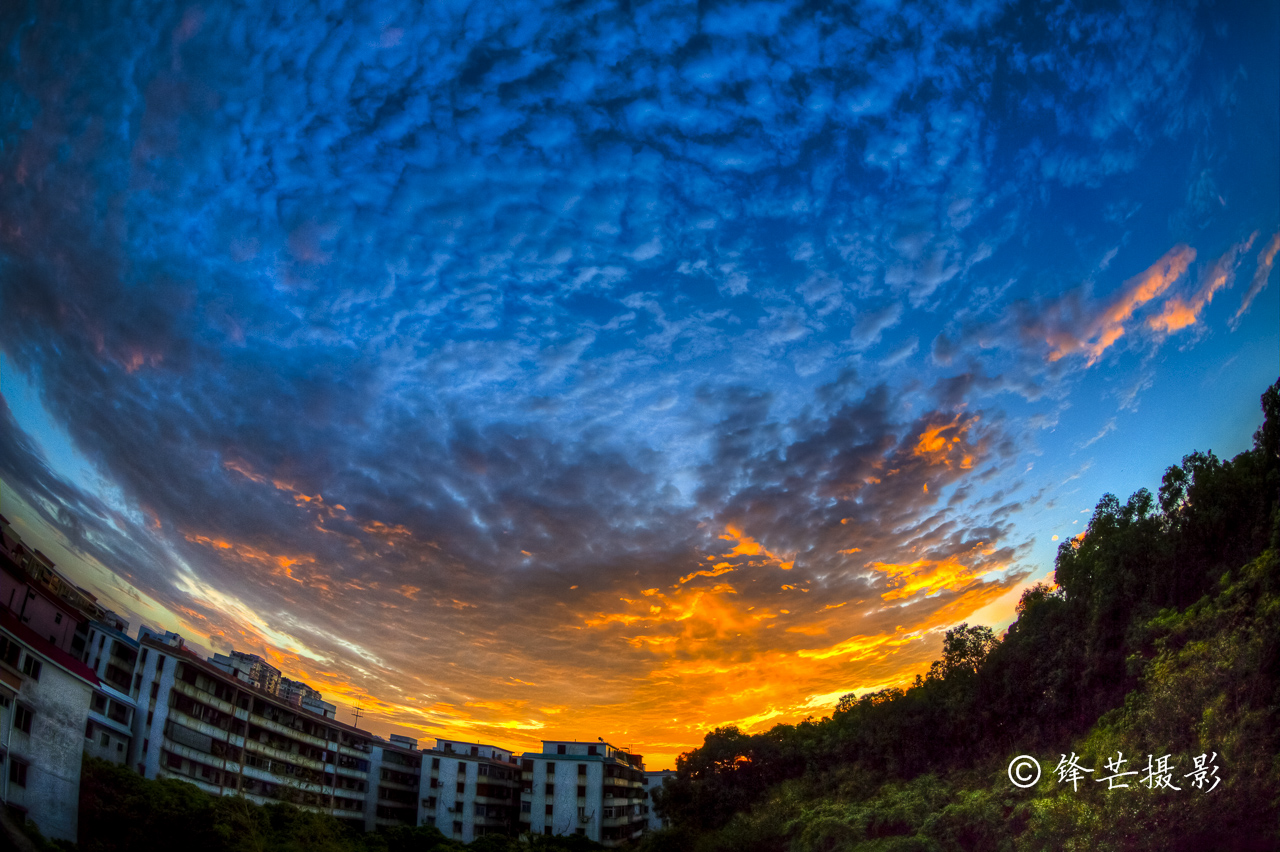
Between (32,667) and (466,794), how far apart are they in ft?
142

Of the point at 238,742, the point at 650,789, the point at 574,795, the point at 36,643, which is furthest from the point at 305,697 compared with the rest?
the point at 36,643

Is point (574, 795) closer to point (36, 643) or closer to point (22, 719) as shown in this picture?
point (22, 719)

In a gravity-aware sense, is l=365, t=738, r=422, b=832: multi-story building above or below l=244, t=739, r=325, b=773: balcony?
below

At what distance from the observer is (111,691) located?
27.3 m

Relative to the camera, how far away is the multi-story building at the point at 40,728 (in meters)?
13.8

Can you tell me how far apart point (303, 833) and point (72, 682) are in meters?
15.4

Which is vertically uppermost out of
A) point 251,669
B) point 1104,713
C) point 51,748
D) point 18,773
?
point 251,669

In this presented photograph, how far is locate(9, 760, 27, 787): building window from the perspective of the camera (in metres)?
13.8

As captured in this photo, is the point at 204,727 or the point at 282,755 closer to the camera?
the point at 204,727

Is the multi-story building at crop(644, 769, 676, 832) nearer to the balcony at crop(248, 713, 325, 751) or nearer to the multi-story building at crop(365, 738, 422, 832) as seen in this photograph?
the multi-story building at crop(365, 738, 422, 832)

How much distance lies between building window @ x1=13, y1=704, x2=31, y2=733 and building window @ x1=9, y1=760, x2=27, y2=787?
2.50 feet

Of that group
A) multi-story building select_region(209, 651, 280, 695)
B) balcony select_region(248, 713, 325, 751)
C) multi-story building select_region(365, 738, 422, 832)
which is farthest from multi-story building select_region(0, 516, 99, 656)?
multi-story building select_region(365, 738, 422, 832)

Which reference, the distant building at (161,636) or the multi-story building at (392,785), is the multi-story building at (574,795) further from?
the distant building at (161,636)

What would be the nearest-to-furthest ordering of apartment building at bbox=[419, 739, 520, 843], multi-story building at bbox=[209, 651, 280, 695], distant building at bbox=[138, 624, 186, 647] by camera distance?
distant building at bbox=[138, 624, 186, 647], multi-story building at bbox=[209, 651, 280, 695], apartment building at bbox=[419, 739, 520, 843]
